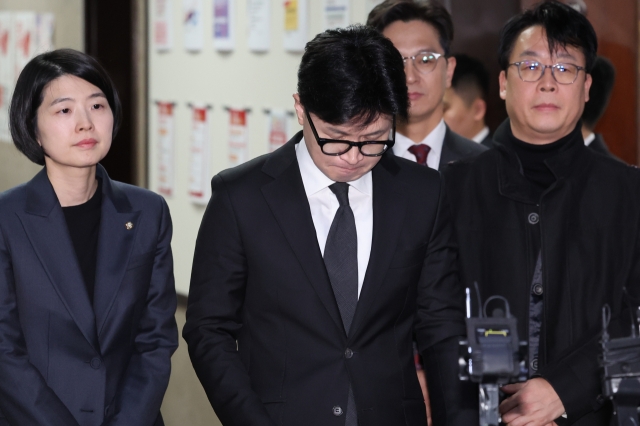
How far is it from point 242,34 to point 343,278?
3.23 m

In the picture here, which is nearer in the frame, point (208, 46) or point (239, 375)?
point (239, 375)

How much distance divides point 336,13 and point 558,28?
2007 mm

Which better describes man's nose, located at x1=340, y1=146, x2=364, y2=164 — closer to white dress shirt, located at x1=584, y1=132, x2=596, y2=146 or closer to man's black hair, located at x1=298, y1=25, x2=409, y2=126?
man's black hair, located at x1=298, y1=25, x2=409, y2=126

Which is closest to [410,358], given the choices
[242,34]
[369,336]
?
[369,336]

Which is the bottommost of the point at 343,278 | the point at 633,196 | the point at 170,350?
the point at 170,350

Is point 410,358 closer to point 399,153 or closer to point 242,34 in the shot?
point 399,153

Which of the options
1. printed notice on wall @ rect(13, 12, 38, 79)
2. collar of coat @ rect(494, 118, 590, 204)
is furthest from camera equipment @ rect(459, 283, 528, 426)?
printed notice on wall @ rect(13, 12, 38, 79)

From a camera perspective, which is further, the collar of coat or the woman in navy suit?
the collar of coat

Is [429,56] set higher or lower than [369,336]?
higher

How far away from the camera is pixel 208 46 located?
5543 millimetres

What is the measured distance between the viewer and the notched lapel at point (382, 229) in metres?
2.24

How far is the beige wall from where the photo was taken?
6590 mm

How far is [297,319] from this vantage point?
2.26 m

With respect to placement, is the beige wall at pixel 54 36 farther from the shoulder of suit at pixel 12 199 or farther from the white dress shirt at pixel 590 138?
the shoulder of suit at pixel 12 199
